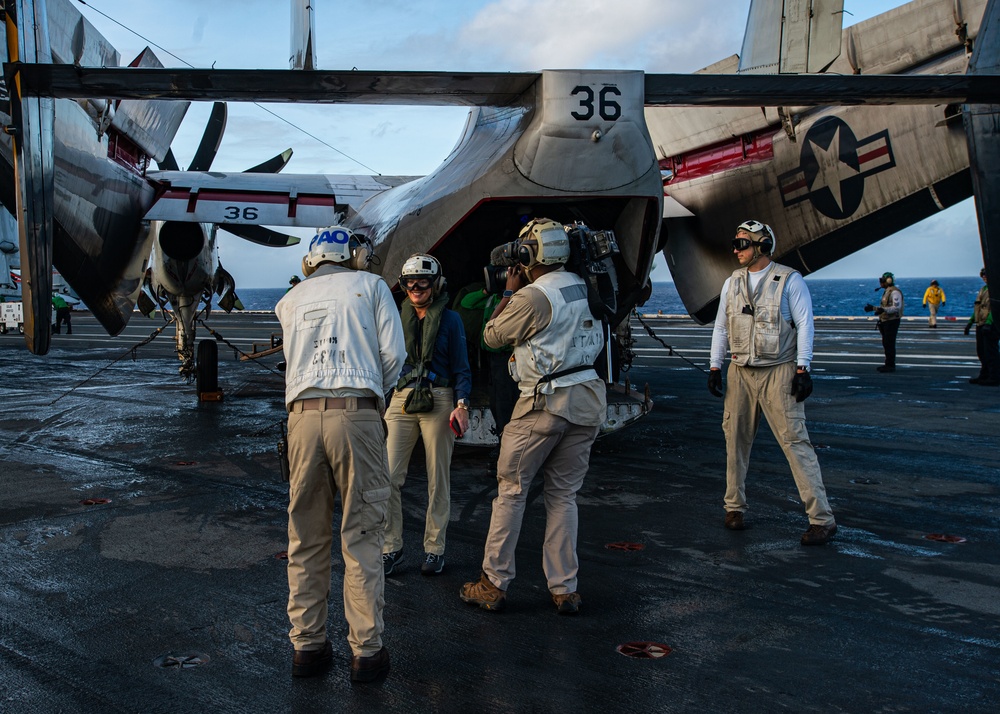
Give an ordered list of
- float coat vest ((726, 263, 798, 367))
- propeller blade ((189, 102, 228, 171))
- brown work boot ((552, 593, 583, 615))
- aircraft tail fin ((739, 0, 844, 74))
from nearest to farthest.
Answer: brown work boot ((552, 593, 583, 615)) → float coat vest ((726, 263, 798, 367)) → aircraft tail fin ((739, 0, 844, 74)) → propeller blade ((189, 102, 228, 171))

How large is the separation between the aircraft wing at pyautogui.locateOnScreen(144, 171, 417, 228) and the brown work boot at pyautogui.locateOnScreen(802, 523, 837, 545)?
8.37 metres

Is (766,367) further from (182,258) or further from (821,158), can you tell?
(182,258)

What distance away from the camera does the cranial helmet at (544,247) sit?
186 inches

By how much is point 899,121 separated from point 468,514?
644 cm

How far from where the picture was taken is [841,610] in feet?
14.7

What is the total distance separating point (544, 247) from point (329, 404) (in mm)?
1594

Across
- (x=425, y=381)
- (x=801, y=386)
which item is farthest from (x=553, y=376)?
(x=801, y=386)

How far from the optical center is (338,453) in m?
3.80

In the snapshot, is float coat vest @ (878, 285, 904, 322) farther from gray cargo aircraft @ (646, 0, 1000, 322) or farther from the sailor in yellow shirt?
the sailor in yellow shirt

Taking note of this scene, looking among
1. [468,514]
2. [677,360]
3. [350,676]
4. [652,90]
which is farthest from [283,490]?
[677,360]

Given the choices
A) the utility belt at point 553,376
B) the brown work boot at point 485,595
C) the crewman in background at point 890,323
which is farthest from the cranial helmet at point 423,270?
the crewman in background at point 890,323

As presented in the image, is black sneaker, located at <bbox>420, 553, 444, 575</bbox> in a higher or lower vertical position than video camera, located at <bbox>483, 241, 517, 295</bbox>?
lower

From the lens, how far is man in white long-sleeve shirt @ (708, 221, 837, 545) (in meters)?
5.69

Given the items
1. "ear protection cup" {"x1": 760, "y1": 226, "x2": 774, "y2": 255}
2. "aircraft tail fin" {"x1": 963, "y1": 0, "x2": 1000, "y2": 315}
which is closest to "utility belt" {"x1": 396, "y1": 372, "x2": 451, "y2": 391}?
"ear protection cup" {"x1": 760, "y1": 226, "x2": 774, "y2": 255}
